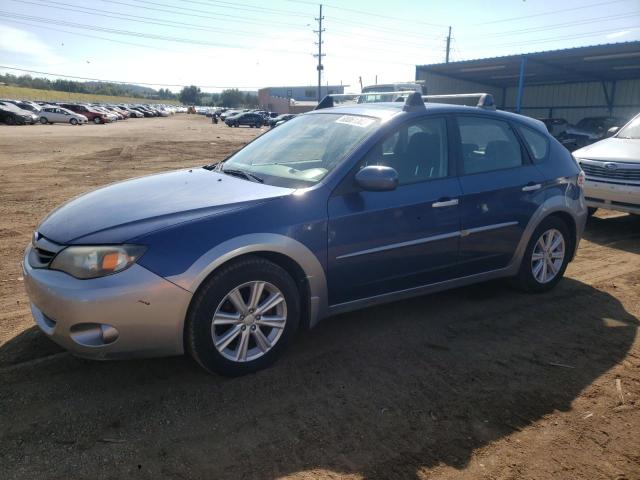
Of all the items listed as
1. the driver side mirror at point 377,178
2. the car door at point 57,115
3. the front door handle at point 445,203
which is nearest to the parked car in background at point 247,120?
the car door at point 57,115

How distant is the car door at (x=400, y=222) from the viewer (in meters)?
3.55

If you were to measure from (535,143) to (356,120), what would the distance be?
1875 mm

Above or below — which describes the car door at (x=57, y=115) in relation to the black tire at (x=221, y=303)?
above

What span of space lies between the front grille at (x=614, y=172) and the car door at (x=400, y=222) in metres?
4.25

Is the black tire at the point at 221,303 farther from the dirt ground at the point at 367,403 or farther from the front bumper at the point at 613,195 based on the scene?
the front bumper at the point at 613,195

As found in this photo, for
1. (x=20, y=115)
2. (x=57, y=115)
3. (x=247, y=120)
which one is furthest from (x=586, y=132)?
(x=57, y=115)

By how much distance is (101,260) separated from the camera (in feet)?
9.48

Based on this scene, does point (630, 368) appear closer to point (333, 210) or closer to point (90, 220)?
point (333, 210)

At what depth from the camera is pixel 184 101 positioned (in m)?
154

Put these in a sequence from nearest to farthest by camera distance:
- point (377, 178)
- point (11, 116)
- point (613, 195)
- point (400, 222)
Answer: point (377, 178), point (400, 222), point (613, 195), point (11, 116)

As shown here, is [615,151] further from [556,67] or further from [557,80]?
[557,80]

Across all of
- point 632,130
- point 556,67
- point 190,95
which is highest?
point 190,95

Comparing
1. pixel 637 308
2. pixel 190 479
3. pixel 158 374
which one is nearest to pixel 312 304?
pixel 158 374

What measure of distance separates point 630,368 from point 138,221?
3443mm
